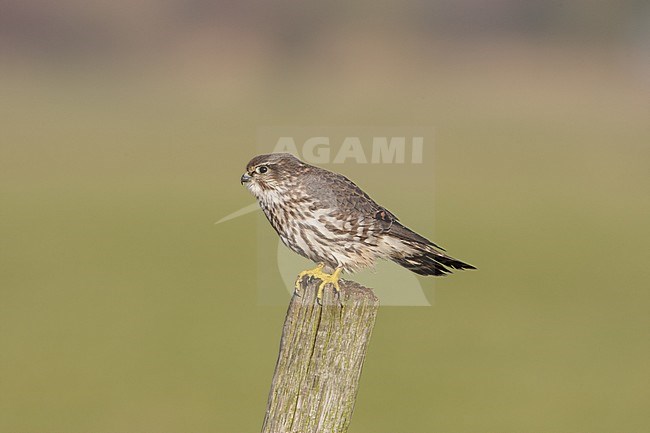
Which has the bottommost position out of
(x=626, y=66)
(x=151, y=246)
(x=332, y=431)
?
(x=332, y=431)

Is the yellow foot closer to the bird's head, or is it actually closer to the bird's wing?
the bird's wing

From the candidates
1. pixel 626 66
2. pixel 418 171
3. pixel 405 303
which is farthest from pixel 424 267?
pixel 626 66

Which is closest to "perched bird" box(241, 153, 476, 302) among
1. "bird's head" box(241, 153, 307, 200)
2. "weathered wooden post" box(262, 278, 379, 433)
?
"bird's head" box(241, 153, 307, 200)

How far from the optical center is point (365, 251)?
4266mm

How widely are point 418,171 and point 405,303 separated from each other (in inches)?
32.9

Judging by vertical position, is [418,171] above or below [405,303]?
above

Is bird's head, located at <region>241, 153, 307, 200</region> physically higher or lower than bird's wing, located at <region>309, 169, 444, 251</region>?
higher

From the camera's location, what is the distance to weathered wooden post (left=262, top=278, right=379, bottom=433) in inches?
139

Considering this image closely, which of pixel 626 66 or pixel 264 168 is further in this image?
pixel 626 66

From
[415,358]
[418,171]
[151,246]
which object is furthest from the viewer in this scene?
[151,246]

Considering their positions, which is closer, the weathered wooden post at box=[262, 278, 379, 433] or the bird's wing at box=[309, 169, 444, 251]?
the weathered wooden post at box=[262, 278, 379, 433]

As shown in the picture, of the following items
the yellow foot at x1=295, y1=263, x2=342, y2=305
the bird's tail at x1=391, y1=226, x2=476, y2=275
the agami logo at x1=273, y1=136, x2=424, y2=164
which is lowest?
the yellow foot at x1=295, y1=263, x2=342, y2=305

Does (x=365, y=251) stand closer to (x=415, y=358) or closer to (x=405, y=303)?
(x=405, y=303)

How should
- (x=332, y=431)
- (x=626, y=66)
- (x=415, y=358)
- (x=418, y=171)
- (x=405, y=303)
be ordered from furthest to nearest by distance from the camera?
(x=626, y=66)
(x=415, y=358)
(x=418, y=171)
(x=405, y=303)
(x=332, y=431)
